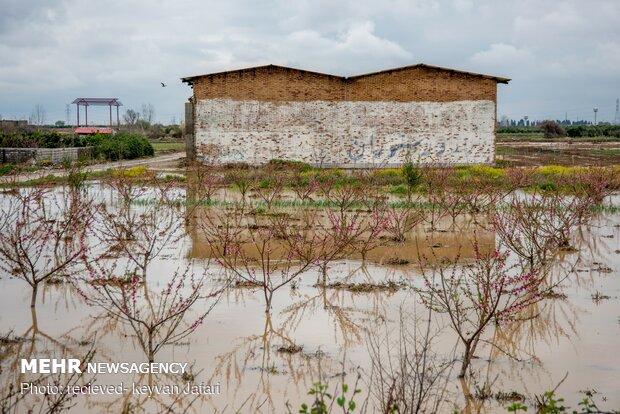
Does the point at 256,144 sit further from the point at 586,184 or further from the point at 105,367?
the point at 105,367

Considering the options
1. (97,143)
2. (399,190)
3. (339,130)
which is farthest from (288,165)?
(97,143)

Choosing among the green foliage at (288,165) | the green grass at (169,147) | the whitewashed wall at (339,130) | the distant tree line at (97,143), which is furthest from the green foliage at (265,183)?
the green grass at (169,147)

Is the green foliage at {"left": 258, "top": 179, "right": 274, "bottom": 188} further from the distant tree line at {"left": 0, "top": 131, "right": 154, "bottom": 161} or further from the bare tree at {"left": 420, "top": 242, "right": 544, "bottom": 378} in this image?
the distant tree line at {"left": 0, "top": 131, "right": 154, "bottom": 161}

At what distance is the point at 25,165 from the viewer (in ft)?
112

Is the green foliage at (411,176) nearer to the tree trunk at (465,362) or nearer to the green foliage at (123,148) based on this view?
the tree trunk at (465,362)

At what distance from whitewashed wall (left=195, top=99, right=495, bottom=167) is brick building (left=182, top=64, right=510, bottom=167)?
0.15 feet

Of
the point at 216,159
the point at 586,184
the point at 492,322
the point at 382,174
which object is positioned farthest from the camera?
the point at 216,159

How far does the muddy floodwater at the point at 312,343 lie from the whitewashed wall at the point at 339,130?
20.5 meters

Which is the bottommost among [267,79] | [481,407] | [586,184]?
[481,407]

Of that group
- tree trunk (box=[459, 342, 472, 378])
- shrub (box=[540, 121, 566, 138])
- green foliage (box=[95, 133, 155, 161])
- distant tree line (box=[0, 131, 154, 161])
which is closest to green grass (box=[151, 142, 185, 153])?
green foliage (box=[95, 133, 155, 161])

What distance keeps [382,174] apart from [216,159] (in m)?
8.40

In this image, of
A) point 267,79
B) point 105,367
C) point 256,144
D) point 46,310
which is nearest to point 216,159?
point 256,144

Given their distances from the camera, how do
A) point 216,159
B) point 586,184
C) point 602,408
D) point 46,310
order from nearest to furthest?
point 602,408, point 46,310, point 586,184, point 216,159

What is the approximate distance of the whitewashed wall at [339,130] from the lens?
33.1 metres
